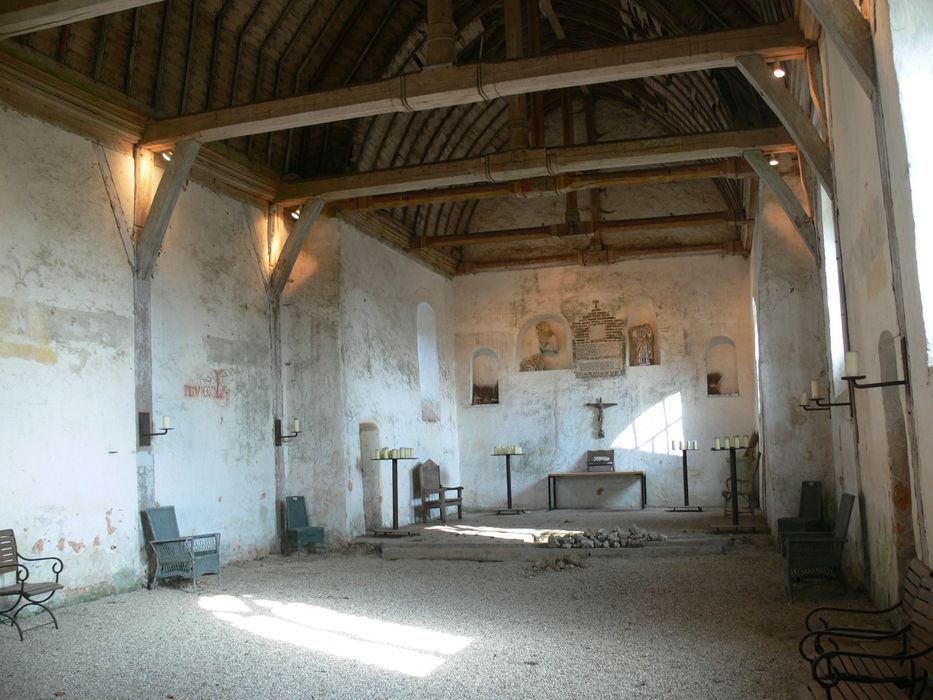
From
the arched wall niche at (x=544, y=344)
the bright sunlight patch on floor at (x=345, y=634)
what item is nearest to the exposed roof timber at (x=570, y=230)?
the arched wall niche at (x=544, y=344)

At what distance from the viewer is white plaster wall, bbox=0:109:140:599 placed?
730 cm

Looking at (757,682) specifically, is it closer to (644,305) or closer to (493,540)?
(493,540)

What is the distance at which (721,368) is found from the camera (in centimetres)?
1553

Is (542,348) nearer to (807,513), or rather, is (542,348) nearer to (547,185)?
(547,185)

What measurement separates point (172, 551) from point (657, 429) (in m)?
9.50

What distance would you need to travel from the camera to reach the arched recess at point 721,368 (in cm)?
1538

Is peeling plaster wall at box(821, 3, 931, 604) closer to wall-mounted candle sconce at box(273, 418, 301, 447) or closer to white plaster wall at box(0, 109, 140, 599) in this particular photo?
white plaster wall at box(0, 109, 140, 599)

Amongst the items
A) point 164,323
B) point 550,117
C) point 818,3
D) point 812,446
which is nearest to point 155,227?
point 164,323

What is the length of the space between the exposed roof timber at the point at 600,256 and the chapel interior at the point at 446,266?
0.21ft

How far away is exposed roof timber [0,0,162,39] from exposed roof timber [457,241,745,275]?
10452 millimetres

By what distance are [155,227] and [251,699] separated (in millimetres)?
5679

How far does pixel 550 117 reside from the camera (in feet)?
53.3

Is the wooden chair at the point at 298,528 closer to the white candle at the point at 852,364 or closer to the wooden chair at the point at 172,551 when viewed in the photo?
the wooden chair at the point at 172,551

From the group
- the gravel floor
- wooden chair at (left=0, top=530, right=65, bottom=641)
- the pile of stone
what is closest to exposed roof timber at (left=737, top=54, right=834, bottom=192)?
the gravel floor
